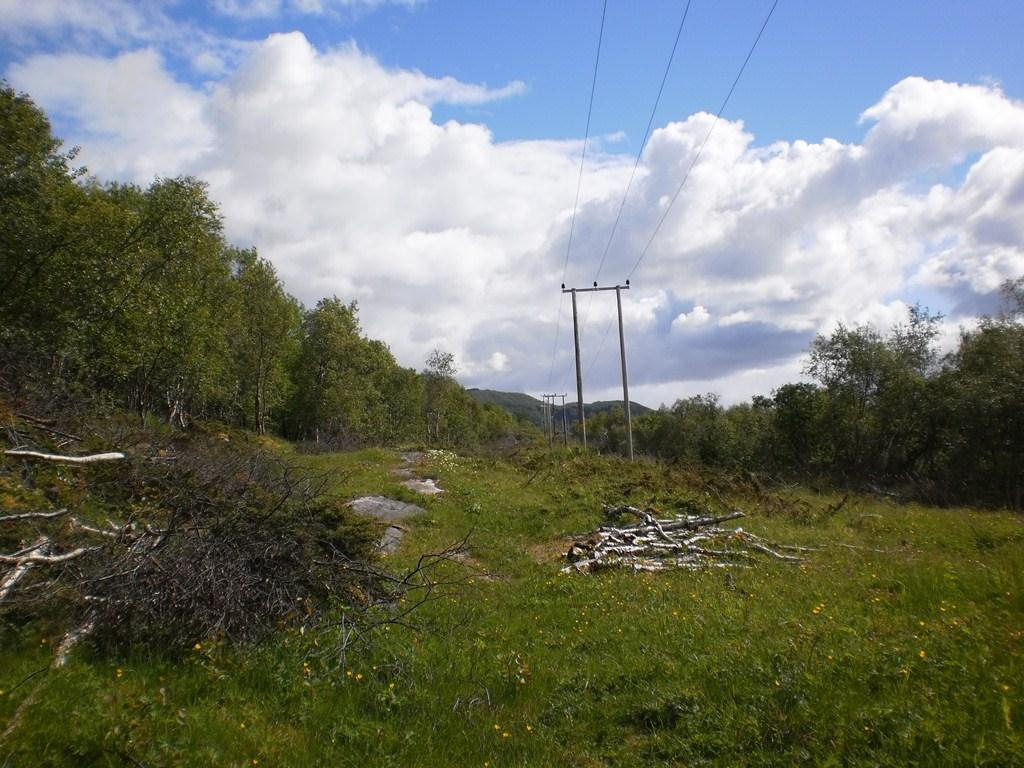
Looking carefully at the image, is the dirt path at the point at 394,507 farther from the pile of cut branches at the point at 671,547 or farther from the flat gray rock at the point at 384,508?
the pile of cut branches at the point at 671,547

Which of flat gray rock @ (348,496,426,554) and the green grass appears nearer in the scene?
the green grass

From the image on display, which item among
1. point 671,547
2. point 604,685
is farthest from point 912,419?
point 604,685

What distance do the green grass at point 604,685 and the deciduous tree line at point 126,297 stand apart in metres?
9.06

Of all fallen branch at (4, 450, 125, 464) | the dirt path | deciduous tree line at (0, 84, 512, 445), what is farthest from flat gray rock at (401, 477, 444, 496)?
fallen branch at (4, 450, 125, 464)

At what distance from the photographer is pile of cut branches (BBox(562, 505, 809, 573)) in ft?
Answer: 34.5

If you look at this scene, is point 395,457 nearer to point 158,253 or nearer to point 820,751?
point 158,253

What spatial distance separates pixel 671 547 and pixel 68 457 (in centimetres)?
975

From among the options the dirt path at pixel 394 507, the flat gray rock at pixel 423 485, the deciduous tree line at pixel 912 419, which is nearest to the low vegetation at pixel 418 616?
the dirt path at pixel 394 507

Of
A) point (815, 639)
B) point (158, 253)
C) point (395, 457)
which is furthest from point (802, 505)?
point (158, 253)

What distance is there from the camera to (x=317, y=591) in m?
6.82

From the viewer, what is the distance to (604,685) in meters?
5.49

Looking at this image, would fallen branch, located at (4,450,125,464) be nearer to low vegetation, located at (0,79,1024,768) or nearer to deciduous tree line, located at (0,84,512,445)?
low vegetation, located at (0,79,1024,768)

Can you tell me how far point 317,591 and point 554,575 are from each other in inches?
182

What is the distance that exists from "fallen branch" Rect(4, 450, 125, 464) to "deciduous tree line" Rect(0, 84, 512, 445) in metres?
5.12
